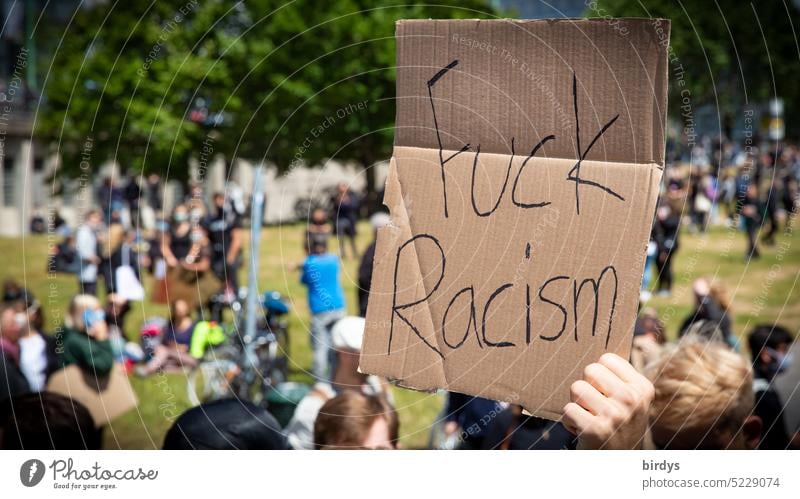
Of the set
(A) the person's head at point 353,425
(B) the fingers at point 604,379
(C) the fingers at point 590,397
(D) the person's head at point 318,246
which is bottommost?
(A) the person's head at point 353,425

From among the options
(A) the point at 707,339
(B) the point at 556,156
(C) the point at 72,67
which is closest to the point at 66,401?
(B) the point at 556,156

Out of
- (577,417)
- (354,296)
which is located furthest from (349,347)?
(354,296)

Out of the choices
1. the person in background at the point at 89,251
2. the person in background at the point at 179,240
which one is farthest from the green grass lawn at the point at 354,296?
the person in background at the point at 179,240

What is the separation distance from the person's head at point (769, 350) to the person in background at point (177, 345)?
169 inches

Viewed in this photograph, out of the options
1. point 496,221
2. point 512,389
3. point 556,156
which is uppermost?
point 556,156

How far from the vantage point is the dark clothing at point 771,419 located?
3.40 meters

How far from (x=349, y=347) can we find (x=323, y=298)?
2857 millimetres

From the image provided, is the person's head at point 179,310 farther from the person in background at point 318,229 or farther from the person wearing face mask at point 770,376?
the person wearing face mask at point 770,376

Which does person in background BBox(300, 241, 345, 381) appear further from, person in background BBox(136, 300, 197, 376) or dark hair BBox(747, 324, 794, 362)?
dark hair BBox(747, 324, 794, 362)
